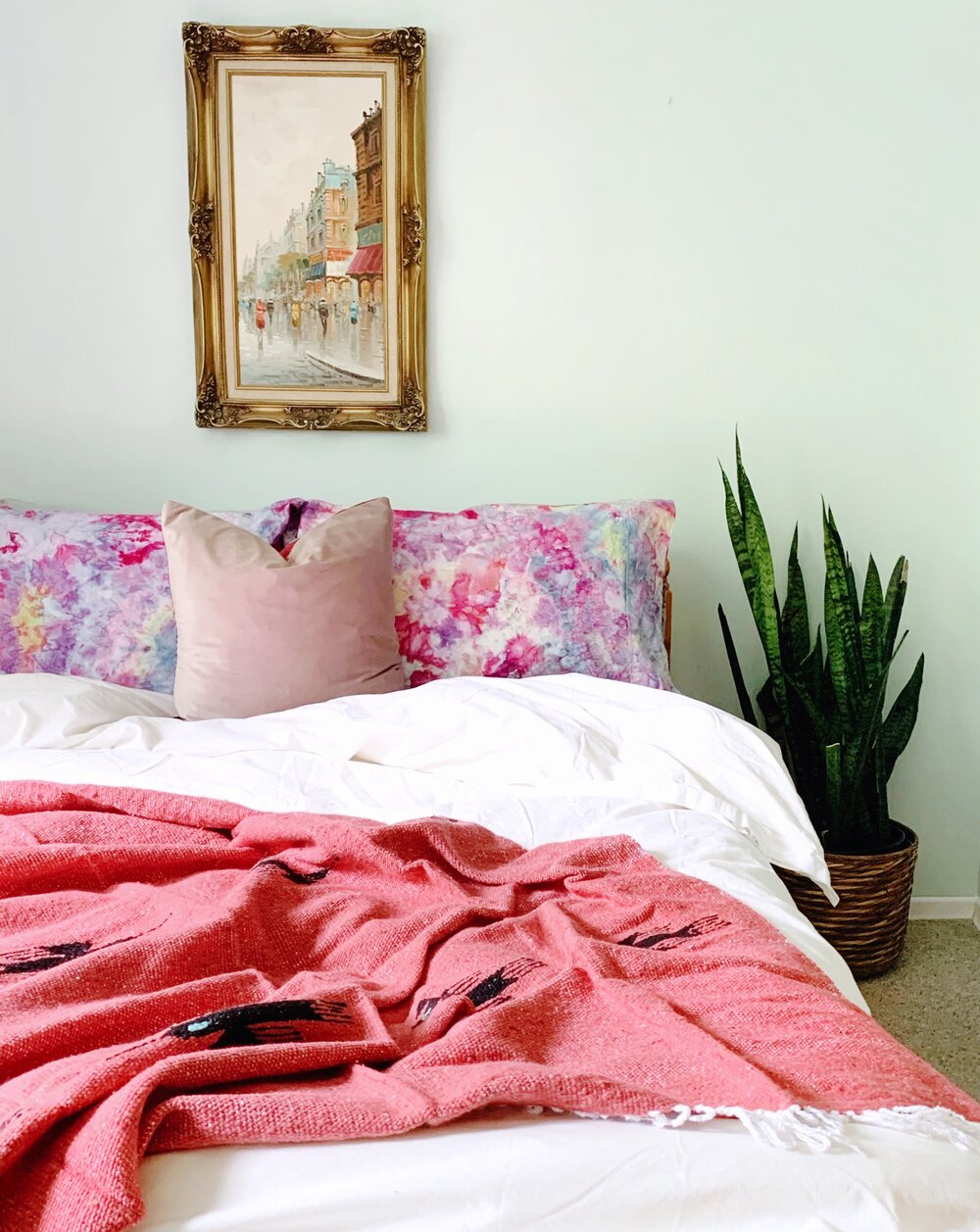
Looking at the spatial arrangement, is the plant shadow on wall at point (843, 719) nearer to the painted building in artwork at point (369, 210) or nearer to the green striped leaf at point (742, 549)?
the green striped leaf at point (742, 549)

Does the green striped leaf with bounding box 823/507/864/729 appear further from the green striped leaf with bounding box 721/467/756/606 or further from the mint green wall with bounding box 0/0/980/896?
the mint green wall with bounding box 0/0/980/896

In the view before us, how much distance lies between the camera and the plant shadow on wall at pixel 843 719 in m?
2.46

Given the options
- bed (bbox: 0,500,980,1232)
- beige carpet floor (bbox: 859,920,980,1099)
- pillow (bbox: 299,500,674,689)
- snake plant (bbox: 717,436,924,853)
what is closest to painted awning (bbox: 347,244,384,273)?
pillow (bbox: 299,500,674,689)

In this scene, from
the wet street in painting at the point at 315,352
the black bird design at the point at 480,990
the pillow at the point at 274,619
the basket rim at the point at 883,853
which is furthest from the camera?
the wet street in painting at the point at 315,352

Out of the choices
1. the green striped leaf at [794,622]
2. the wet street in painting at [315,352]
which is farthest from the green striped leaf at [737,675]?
the wet street in painting at [315,352]

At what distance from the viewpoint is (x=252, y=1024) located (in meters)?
0.94

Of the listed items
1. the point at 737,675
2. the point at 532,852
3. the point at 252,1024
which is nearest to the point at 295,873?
the point at 532,852

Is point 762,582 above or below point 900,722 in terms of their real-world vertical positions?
above

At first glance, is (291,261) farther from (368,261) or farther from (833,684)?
(833,684)

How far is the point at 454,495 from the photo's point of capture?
2.75 meters

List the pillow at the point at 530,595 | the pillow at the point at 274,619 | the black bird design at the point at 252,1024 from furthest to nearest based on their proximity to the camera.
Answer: the pillow at the point at 530,595 < the pillow at the point at 274,619 < the black bird design at the point at 252,1024

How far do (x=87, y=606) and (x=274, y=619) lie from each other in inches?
17.6

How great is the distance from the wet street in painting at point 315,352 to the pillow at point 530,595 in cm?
42

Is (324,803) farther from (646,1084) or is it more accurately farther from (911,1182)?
(911,1182)
